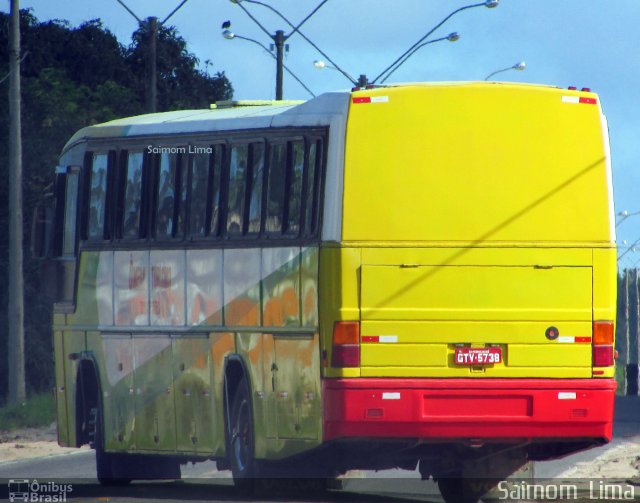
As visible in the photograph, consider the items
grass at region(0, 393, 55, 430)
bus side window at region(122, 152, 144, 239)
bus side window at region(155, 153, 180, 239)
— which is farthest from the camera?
grass at region(0, 393, 55, 430)

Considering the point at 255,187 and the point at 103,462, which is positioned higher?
the point at 255,187

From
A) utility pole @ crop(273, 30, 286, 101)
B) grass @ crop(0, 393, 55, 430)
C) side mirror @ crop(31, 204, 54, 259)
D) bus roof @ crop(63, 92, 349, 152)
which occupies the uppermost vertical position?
utility pole @ crop(273, 30, 286, 101)

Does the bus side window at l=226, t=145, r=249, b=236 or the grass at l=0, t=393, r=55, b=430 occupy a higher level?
the bus side window at l=226, t=145, r=249, b=236

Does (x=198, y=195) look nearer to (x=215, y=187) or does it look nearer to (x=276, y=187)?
(x=215, y=187)

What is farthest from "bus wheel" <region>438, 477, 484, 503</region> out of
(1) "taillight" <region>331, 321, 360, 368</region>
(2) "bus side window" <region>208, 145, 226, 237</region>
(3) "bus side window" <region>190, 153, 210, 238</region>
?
(3) "bus side window" <region>190, 153, 210, 238</region>

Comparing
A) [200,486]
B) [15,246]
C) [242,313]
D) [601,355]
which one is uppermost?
[15,246]

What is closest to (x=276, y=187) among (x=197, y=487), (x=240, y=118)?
(x=240, y=118)

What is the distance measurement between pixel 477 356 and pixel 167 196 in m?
4.05

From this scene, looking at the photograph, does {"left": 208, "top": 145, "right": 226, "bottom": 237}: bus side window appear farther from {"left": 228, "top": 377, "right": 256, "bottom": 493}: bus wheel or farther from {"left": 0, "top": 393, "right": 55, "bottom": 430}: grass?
{"left": 0, "top": 393, "right": 55, "bottom": 430}: grass

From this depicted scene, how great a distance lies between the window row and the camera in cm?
1471

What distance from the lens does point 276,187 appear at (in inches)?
595

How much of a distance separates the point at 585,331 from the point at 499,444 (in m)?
1.27

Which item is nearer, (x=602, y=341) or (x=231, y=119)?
(x=602, y=341)

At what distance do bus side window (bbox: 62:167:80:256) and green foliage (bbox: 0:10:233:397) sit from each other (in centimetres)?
2405
